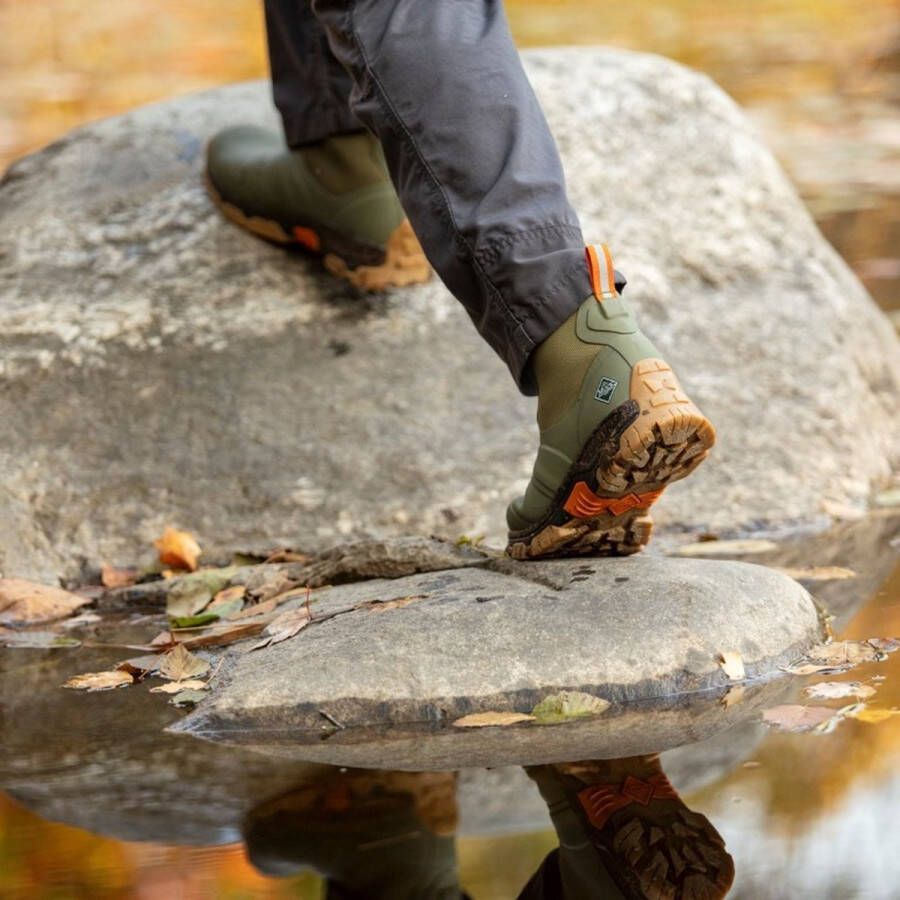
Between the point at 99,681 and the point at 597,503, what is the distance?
2.34 ft

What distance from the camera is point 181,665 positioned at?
2.13 meters

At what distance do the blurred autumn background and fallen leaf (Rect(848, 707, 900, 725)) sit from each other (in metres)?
0.02

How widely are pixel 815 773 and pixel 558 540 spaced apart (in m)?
0.58

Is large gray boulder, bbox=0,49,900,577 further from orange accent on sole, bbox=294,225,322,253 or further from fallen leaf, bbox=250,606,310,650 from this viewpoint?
fallen leaf, bbox=250,606,310,650

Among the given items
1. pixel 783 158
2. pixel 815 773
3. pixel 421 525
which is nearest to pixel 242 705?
pixel 815 773

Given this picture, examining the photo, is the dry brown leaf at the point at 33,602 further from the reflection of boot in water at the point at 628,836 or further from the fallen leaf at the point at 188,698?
the reflection of boot in water at the point at 628,836

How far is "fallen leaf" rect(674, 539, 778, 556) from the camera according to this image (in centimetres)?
263

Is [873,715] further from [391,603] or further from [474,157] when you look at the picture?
[474,157]

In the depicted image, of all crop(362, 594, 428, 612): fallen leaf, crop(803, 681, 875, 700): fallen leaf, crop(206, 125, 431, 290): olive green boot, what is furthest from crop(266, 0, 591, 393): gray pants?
crop(206, 125, 431, 290): olive green boot

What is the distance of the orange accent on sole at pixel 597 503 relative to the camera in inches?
81.6

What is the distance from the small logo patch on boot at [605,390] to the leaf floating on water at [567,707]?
369 mm

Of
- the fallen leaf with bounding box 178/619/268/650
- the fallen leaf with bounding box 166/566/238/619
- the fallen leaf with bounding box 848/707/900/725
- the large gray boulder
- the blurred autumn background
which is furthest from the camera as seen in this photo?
the large gray boulder

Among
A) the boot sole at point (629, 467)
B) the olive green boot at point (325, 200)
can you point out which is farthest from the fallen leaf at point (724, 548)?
the olive green boot at point (325, 200)

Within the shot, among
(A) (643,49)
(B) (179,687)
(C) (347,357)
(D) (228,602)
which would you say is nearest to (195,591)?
(D) (228,602)
